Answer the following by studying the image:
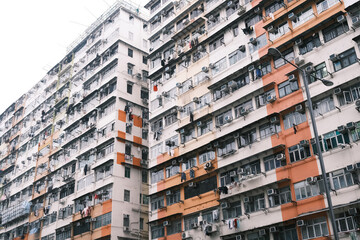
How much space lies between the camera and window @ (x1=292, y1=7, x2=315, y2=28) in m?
26.9

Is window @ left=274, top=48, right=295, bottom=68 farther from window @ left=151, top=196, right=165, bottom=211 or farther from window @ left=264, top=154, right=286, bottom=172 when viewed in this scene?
window @ left=151, top=196, right=165, bottom=211

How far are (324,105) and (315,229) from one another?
7355 mm

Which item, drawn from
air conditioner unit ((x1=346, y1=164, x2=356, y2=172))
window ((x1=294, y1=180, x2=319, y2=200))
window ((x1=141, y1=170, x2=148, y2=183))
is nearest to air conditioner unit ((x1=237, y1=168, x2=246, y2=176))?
window ((x1=294, y1=180, x2=319, y2=200))

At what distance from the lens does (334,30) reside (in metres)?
25.2

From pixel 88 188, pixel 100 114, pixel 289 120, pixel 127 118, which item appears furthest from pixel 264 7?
pixel 88 188

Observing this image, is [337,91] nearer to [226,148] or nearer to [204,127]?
[226,148]

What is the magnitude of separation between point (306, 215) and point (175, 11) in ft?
81.8

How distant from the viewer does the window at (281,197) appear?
Result: 24.5 m

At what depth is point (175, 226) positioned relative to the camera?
3128 centimetres

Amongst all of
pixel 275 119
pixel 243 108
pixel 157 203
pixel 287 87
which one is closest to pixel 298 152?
pixel 275 119

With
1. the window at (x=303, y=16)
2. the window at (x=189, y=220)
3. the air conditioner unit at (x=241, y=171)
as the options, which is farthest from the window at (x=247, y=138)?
the window at (x=303, y=16)

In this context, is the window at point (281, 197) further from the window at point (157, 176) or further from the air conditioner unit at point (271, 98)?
the window at point (157, 176)

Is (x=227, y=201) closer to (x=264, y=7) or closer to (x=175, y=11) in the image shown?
(x=264, y=7)

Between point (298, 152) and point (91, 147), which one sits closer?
→ point (298, 152)
